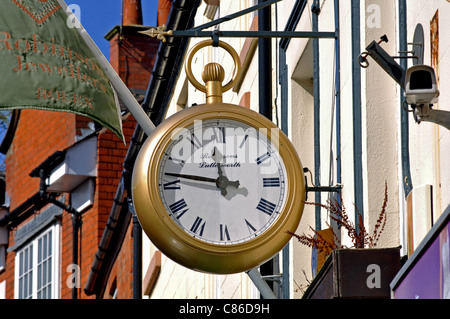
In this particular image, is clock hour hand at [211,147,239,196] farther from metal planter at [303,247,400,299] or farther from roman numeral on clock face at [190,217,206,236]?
metal planter at [303,247,400,299]

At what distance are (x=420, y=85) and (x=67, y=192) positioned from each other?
64.7 feet

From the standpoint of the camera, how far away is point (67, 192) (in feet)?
85.8

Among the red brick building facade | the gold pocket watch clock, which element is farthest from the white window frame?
the gold pocket watch clock

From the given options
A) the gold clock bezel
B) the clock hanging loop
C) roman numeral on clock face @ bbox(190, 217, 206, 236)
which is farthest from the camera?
the clock hanging loop

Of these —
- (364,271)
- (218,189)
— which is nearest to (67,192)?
(218,189)

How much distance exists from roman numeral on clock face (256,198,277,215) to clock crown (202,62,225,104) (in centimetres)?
82

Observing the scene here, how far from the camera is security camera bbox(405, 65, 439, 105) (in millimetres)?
6777

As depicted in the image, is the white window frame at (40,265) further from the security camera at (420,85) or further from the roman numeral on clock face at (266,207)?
the security camera at (420,85)

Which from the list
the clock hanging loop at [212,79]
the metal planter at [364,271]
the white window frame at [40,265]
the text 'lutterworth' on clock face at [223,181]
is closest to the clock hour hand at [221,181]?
the text 'lutterworth' on clock face at [223,181]

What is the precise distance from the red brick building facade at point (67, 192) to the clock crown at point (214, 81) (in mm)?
13383

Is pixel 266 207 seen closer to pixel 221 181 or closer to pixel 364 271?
pixel 221 181

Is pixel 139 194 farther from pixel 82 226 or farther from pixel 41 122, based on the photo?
pixel 41 122

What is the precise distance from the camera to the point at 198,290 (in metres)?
17.2

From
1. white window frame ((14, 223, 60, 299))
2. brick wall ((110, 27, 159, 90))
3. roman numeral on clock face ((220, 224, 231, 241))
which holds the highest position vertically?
brick wall ((110, 27, 159, 90))
